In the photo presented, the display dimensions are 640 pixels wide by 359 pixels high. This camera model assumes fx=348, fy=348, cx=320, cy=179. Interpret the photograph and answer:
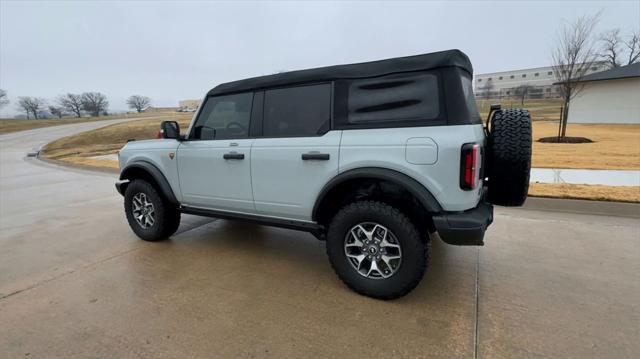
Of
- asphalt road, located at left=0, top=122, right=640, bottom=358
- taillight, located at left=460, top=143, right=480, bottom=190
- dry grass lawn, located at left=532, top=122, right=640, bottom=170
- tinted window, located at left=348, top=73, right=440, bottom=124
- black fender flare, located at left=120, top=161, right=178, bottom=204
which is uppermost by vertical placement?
tinted window, located at left=348, top=73, right=440, bottom=124

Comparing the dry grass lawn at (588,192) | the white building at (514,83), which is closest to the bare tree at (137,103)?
the white building at (514,83)

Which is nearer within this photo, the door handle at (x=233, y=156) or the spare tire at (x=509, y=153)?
the spare tire at (x=509, y=153)

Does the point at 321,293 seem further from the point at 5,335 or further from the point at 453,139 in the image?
the point at 5,335

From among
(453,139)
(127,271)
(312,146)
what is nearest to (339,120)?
(312,146)

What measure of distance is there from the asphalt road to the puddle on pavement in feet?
6.58

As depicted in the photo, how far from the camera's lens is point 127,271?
3357 mm

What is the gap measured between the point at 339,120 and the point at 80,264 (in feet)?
9.85

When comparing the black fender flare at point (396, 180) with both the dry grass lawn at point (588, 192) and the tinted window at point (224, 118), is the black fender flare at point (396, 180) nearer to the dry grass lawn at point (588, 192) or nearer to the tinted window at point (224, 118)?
the tinted window at point (224, 118)

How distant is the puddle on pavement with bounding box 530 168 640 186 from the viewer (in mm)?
6103

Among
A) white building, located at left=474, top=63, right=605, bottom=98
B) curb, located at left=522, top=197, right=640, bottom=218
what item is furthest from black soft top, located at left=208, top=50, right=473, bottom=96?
white building, located at left=474, top=63, right=605, bottom=98

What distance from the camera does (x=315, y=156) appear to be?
2875mm

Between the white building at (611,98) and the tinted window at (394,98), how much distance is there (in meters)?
24.3

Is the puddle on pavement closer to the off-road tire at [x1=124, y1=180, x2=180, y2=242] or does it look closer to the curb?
the curb

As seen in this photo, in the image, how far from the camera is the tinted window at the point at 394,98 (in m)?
2.55
